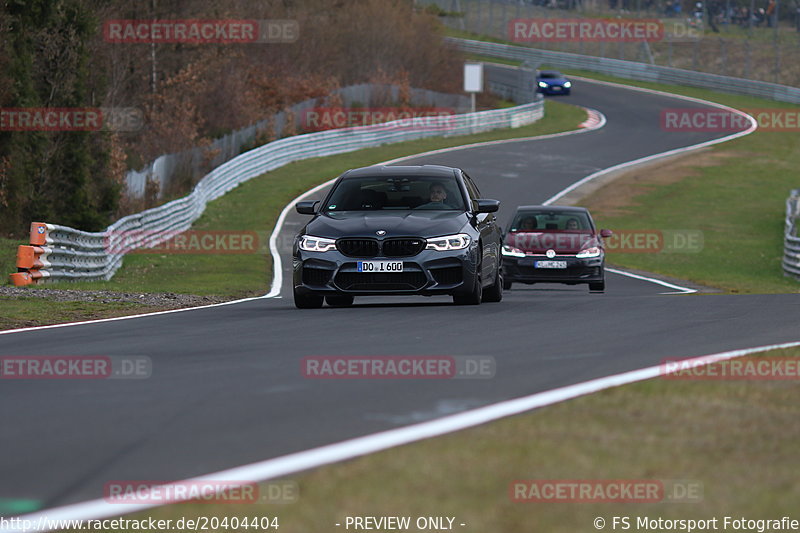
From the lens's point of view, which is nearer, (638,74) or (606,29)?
(638,74)

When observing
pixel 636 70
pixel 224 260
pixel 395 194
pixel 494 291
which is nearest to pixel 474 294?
pixel 494 291

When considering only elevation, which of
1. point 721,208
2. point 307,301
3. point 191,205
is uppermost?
point 307,301

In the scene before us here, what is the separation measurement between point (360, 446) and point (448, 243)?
8916 mm

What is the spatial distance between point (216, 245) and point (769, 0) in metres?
64.6

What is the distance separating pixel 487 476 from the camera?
5.37 metres

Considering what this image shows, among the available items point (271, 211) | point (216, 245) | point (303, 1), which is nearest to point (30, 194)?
point (216, 245)

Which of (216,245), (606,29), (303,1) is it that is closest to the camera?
(216,245)

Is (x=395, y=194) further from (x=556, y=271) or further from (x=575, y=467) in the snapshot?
(x=575, y=467)

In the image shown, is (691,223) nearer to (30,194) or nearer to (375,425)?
(30,194)

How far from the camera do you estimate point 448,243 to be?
584 inches

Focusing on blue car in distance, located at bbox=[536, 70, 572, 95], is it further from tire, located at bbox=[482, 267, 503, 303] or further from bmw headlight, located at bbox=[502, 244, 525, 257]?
tire, located at bbox=[482, 267, 503, 303]

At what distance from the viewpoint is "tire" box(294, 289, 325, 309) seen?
594 inches

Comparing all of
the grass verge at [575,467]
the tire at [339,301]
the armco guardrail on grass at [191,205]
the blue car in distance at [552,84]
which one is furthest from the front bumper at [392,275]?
the blue car in distance at [552,84]

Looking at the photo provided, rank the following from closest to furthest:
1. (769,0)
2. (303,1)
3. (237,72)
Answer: (237,72) → (303,1) → (769,0)
